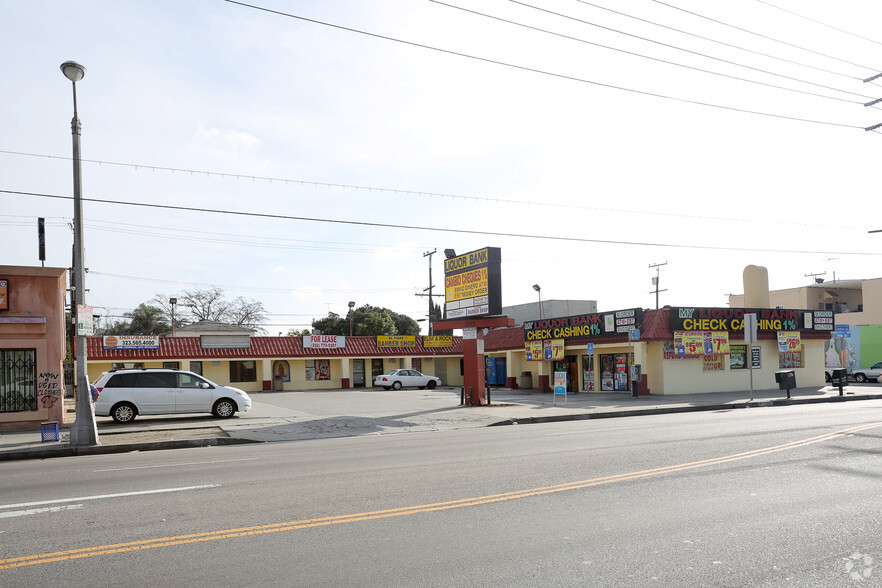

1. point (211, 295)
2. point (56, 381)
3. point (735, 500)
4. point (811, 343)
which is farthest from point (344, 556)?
Result: point (211, 295)

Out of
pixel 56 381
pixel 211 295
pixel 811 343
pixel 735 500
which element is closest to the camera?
pixel 735 500

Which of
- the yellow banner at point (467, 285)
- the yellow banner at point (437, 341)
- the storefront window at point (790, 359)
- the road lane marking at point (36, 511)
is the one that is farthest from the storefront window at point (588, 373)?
the road lane marking at point (36, 511)

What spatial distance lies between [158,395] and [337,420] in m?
5.94

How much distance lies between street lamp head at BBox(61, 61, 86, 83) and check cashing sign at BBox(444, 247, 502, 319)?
1524 centimetres

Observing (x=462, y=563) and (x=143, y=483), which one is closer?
(x=462, y=563)

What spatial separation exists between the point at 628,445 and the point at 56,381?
52.6ft

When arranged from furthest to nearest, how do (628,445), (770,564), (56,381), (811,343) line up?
(811,343) < (56,381) < (628,445) < (770,564)

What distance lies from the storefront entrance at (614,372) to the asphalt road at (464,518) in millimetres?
20295

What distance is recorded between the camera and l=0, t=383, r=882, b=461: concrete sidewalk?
14977 mm

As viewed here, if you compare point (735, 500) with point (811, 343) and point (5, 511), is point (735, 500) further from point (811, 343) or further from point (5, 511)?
point (811, 343)

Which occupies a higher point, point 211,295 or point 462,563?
point 211,295

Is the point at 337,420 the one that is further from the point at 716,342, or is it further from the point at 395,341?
the point at 395,341

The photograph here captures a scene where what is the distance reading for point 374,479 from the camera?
29.1 ft

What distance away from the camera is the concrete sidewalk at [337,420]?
1498cm
